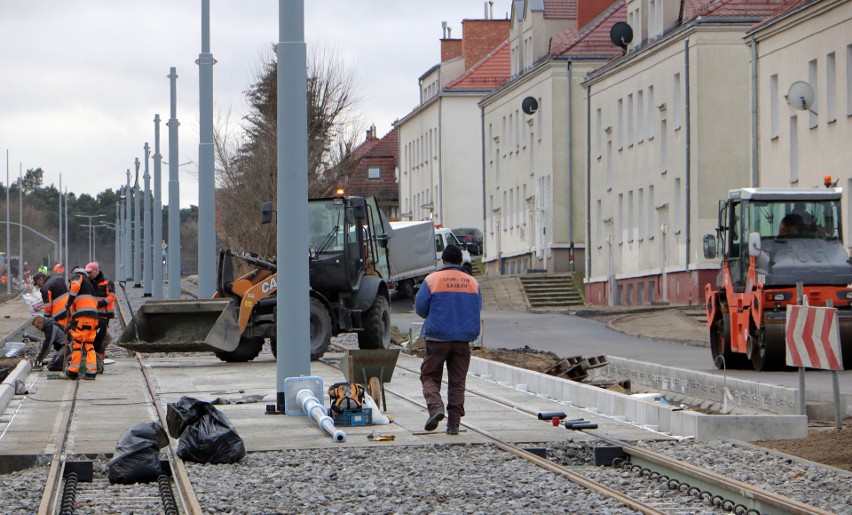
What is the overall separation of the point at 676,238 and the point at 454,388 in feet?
119

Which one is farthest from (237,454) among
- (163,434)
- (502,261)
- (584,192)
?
(502,261)

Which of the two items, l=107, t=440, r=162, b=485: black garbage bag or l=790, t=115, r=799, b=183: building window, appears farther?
l=790, t=115, r=799, b=183: building window

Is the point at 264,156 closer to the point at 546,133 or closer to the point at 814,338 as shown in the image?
the point at 546,133

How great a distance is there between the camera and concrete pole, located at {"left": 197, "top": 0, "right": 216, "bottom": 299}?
104 ft

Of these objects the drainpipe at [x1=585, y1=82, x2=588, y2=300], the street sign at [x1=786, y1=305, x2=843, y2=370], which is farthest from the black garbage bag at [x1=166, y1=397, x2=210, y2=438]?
the drainpipe at [x1=585, y1=82, x2=588, y2=300]

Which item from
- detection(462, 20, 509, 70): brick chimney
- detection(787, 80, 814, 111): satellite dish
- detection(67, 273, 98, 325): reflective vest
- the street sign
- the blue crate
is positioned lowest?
the blue crate

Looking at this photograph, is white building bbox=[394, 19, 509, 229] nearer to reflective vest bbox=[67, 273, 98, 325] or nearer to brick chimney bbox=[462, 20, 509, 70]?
brick chimney bbox=[462, 20, 509, 70]

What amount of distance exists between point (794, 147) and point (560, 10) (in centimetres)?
2975

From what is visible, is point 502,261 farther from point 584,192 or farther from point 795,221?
point 795,221

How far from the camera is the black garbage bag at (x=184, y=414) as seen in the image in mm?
13634

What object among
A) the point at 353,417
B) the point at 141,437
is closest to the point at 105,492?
the point at 141,437

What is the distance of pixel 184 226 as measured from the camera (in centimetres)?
17238

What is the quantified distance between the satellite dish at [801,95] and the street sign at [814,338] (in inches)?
848

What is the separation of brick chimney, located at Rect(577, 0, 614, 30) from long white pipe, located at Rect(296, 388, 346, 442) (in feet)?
172
